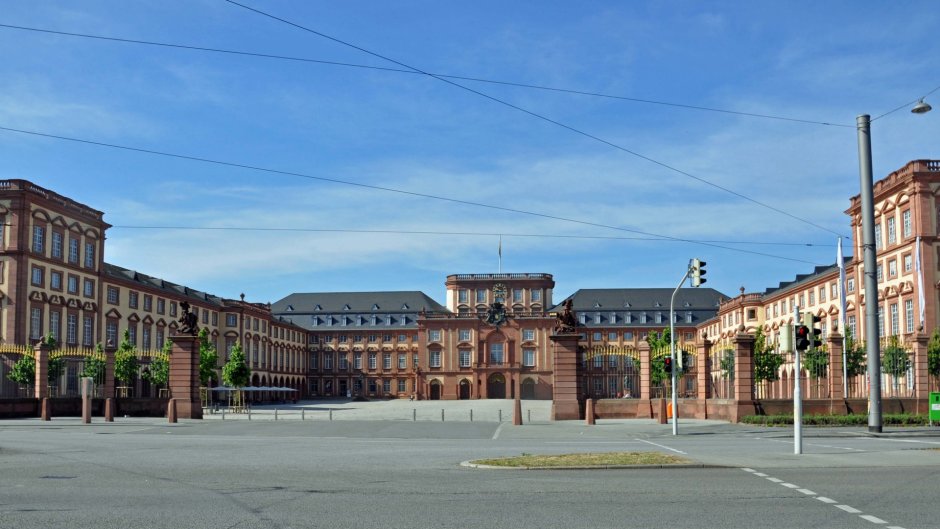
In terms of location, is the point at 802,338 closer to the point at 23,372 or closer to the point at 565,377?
the point at 565,377

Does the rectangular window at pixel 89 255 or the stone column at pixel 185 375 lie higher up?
the rectangular window at pixel 89 255

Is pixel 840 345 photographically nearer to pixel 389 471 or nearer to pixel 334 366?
pixel 389 471

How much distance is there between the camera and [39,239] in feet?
236

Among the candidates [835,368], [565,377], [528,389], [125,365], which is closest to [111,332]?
[125,365]

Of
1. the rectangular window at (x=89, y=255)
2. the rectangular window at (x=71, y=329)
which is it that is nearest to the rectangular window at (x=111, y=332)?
the rectangular window at (x=71, y=329)

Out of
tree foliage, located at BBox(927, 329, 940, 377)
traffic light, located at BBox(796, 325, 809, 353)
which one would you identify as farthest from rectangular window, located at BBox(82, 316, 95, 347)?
traffic light, located at BBox(796, 325, 809, 353)

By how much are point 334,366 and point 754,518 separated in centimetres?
13460

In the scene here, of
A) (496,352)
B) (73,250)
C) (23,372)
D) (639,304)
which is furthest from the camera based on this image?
(639,304)

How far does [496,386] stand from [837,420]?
9494 cm

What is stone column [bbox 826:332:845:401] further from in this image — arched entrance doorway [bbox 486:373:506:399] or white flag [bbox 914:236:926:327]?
arched entrance doorway [bbox 486:373:506:399]

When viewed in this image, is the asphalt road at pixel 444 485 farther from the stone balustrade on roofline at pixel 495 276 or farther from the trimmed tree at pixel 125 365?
the stone balustrade on roofline at pixel 495 276

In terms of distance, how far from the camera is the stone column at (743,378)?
130 feet

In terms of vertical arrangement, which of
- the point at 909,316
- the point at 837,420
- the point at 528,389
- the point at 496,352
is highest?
the point at 909,316

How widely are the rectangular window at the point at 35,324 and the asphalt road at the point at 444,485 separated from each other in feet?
150
